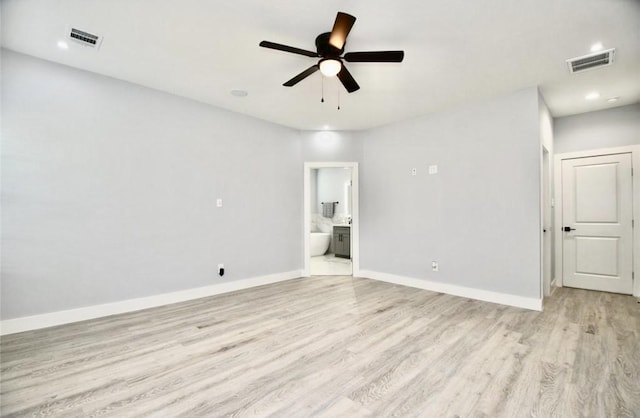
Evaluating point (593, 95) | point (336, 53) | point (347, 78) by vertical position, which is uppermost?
point (593, 95)

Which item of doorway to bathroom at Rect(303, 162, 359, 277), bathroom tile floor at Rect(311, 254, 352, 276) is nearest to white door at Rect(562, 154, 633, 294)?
doorway to bathroom at Rect(303, 162, 359, 277)

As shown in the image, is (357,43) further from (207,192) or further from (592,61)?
(207,192)

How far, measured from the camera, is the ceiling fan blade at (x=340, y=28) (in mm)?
2009

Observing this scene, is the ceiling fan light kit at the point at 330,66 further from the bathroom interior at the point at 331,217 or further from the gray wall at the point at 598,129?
the bathroom interior at the point at 331,217

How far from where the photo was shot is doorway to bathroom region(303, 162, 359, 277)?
5.46 metres

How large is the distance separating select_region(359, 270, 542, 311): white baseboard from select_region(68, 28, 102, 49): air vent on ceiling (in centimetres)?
478

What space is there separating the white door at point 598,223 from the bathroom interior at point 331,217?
401cm

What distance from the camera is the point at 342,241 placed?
762cm

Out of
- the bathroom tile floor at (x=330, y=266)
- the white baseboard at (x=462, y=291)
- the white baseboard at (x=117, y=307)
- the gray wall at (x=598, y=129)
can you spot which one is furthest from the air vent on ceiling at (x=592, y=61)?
the white baseboard at (x=117, y=307)

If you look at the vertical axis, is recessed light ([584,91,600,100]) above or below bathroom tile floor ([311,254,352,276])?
above

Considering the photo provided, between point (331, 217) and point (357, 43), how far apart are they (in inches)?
242

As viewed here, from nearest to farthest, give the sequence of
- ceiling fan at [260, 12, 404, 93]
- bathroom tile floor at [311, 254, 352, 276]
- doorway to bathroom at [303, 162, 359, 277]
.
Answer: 1. ceiling fan at [260, 12, 404, 93]
2. doorway to bathroom at [303, 162, 359, 277]
3. bathroom tile floor at [311, 254, 352, 276]

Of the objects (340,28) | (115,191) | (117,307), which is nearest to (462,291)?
(340,28)

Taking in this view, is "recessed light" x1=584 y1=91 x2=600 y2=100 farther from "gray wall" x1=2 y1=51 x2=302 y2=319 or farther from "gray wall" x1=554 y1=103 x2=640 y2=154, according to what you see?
"gray wall" x1=2 y1=51 x2=302 y2=319
